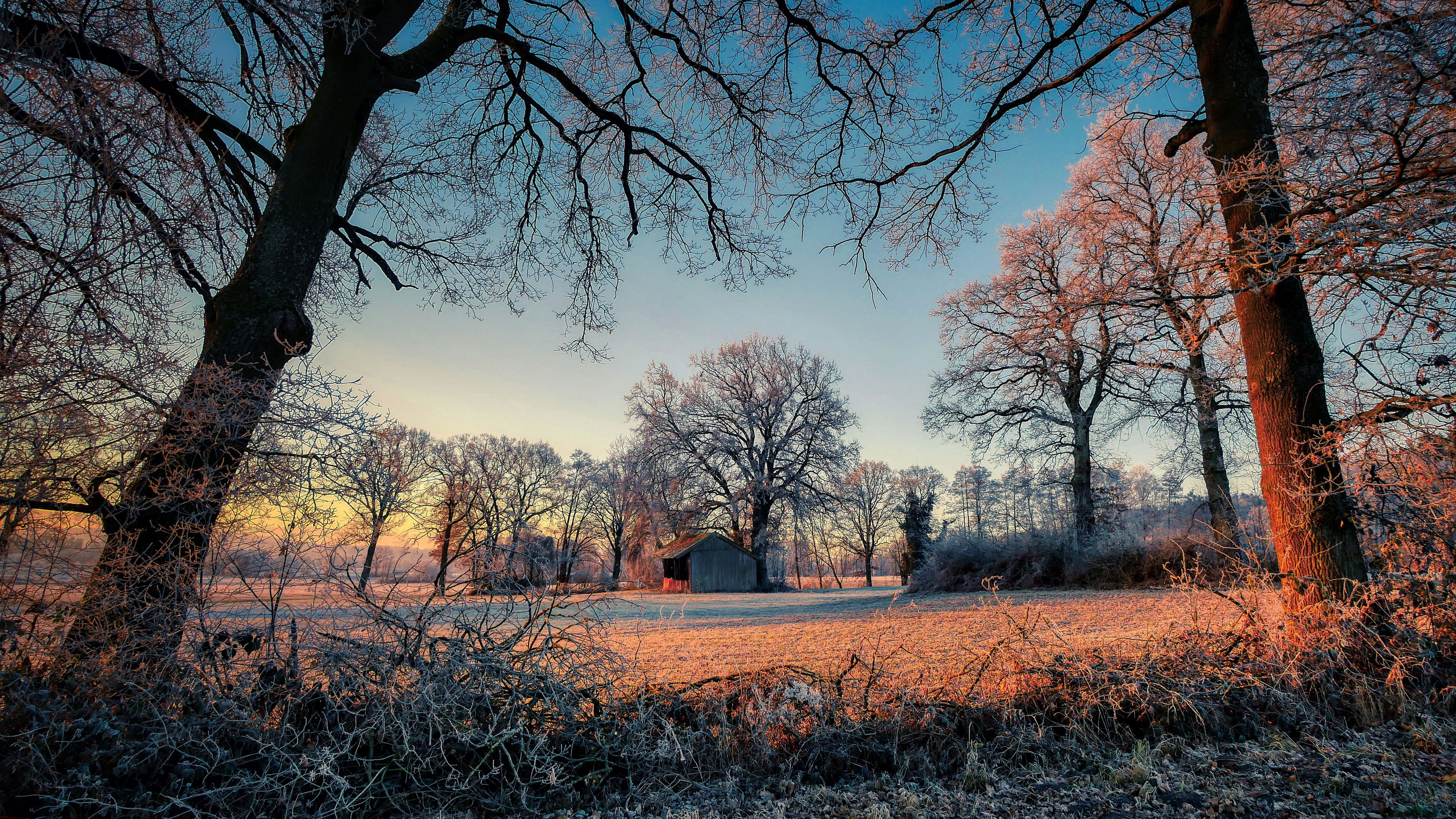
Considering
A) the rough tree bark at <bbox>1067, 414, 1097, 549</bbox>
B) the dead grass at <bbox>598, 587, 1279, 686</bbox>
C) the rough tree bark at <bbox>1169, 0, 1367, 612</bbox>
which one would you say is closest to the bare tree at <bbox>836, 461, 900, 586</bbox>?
the rough tree bark at <bbox>1067, 414, 1097, 549</bbox>

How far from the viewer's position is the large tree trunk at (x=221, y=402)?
2.49 m

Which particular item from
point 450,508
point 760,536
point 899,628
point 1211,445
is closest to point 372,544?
point 450,508

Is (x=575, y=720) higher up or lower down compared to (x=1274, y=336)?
lower down

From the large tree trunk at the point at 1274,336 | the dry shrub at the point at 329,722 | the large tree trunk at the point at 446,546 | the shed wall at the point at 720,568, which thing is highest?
the large tree trunk at the point at 1274,336

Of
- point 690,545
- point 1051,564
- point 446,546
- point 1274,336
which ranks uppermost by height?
point 1274,336

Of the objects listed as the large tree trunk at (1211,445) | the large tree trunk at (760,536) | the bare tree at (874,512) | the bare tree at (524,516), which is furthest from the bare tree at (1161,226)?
the bare tree at (874,512)

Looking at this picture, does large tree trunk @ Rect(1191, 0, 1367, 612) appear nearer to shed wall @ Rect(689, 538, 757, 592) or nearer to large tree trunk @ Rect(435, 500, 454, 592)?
large tree trunk @ Rect(435, 500, 454, 592)

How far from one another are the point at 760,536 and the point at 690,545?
390 cm

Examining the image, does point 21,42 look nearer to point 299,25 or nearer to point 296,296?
point 296,296

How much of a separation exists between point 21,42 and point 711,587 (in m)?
29.4

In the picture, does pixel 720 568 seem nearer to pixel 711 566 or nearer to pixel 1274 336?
pixel 711 566

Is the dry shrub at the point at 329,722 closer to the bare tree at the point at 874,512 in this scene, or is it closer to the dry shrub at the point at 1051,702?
the dry shrub at the point at 1051,702

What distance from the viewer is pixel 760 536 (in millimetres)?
28078

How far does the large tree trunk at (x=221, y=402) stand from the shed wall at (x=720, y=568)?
27228mm
